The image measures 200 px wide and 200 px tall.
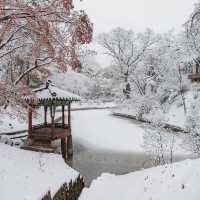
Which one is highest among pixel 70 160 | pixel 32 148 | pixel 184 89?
pixel 184 89

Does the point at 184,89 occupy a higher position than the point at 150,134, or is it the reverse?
the point at 184,89

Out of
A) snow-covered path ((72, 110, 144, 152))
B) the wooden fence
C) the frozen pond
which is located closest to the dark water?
the frozen pond

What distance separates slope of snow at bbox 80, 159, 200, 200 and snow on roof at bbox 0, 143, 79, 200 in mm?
1271

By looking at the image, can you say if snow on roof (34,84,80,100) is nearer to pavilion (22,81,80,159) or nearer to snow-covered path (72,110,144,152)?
pavilion (22,81,80,159)

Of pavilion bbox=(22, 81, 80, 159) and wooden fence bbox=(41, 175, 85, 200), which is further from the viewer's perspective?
pavilion bbox=(22, 81, 80, 159)

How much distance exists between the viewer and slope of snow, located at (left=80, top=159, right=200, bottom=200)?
8648mm

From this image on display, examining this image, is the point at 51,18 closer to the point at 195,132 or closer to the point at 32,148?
the point at 32,148

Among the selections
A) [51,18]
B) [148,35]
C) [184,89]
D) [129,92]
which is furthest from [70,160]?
[148,35]

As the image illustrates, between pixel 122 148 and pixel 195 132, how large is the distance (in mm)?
8188

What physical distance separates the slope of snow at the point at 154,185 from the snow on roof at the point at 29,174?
1271 millimetres

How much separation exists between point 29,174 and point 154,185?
4112 mm

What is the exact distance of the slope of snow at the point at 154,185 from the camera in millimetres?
8648

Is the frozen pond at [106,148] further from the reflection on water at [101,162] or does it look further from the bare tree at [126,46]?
the bare tree at [126,46]

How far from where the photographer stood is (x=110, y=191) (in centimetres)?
1191
